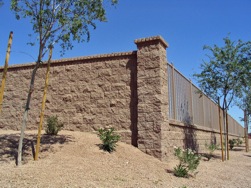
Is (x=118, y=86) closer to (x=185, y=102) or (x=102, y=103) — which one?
(x=102, y=103)

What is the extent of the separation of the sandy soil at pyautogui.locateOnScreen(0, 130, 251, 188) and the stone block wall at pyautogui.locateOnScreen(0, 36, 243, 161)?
2.32ft

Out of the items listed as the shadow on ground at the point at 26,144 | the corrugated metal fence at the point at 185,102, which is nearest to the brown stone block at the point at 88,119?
the shadow on ground at the point at 26,144

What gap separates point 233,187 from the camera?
579 cm

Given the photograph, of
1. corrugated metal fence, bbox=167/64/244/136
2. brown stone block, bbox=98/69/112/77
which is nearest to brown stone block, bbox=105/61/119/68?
brown stone block, bbox=98/69/112/77

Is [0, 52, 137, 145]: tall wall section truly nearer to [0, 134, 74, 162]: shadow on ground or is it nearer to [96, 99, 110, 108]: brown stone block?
[96, 99, 110, 108]: brown stone block

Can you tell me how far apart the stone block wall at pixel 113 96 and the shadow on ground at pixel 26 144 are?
146 cm

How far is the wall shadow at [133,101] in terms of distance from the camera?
8195mm

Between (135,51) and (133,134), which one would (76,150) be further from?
(135,51)

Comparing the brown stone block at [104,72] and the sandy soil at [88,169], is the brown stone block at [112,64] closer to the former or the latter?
the brown stone block at [104,72]

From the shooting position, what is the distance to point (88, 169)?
559 centimetres

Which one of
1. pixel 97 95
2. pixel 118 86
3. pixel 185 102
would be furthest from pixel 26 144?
pixel 185 102

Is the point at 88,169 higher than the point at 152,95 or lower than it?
lower

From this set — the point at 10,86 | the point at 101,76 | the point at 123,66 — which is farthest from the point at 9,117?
the point at 123,66

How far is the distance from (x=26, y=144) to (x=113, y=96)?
3.14 metres
